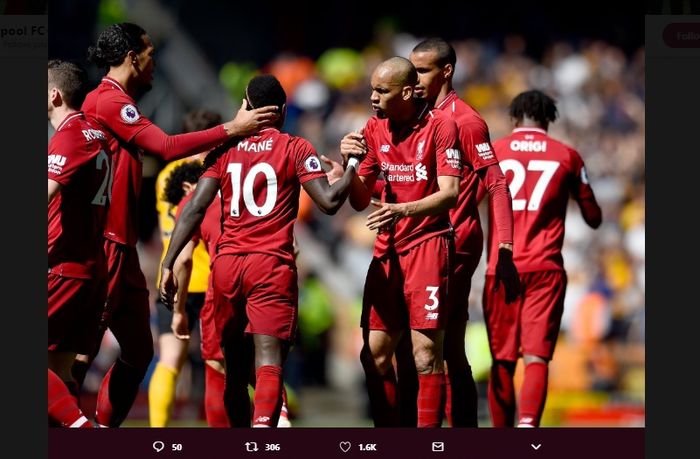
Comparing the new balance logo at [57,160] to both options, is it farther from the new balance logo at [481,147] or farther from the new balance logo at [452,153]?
the new balance logo at [481,147]

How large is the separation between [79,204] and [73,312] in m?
0.66

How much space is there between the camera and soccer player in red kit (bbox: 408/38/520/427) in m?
8.72

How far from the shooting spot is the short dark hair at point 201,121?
10.4 meters

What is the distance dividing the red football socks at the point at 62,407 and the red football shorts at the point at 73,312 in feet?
1.14

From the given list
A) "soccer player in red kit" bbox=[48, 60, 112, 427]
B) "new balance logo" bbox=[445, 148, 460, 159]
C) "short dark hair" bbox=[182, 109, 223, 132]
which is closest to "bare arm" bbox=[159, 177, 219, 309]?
"soccer player in red kit" bbox=[48, 60, 112, 427]

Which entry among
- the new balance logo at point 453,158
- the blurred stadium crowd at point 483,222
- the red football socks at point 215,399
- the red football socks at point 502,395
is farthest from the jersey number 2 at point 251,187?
the blurred stadium crowd at point 483,222

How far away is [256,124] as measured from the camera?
318 inches

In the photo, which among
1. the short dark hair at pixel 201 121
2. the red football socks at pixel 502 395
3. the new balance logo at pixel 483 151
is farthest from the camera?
the short dark hair at pixel 201 121

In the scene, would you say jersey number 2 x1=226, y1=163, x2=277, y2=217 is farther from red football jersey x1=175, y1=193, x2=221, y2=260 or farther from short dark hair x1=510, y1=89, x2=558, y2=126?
short dark hair x1=510, y1=89, x2=558, y2=126
